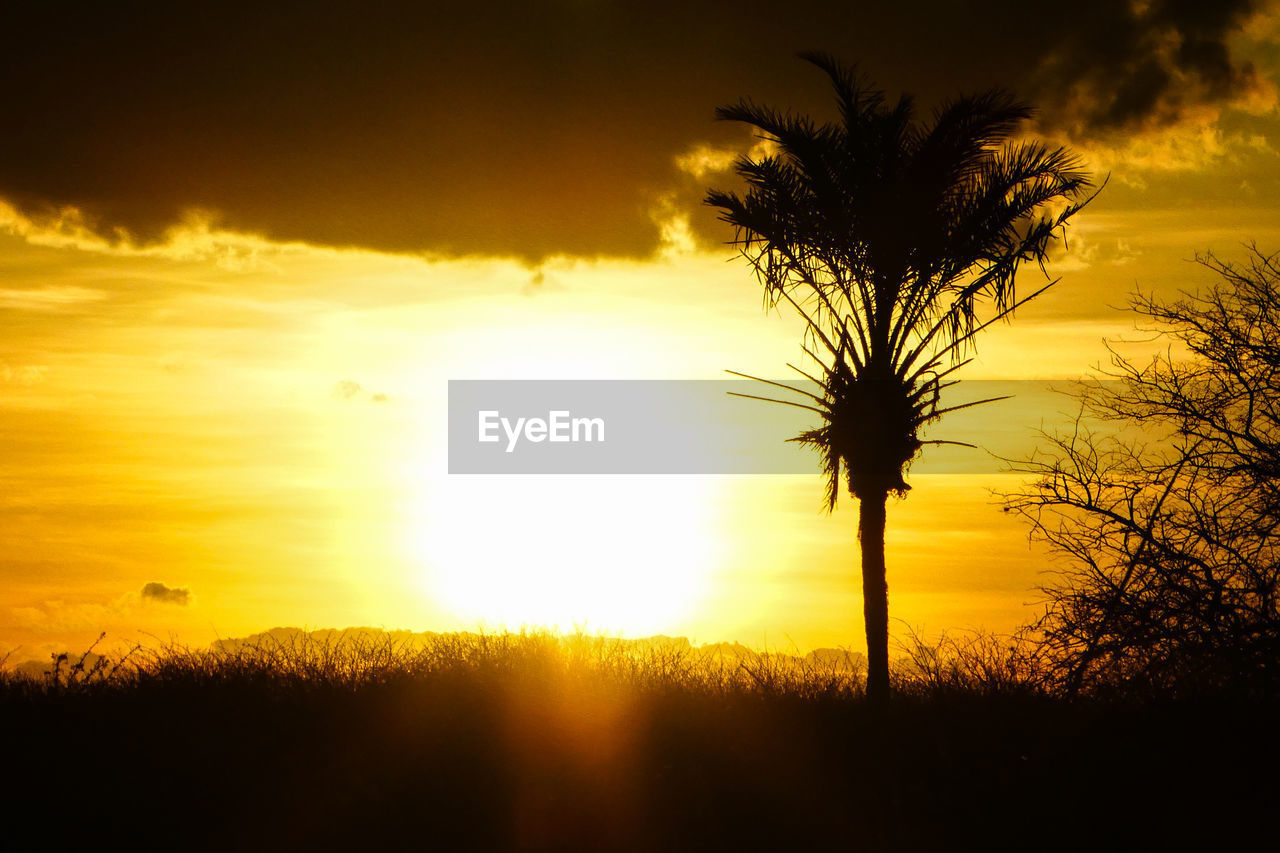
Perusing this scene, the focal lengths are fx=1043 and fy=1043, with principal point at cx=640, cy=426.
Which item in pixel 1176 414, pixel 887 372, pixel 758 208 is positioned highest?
pixel 758 208

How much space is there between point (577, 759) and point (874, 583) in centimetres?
720

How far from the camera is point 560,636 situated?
51.5 feet

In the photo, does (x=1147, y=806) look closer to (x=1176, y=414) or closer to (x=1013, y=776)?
(x=1013, y=776)

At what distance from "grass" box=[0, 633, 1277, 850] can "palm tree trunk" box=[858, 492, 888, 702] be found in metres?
1.38

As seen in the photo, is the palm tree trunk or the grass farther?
the palm tree trunk

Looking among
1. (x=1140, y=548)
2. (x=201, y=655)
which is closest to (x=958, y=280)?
(x=1140, y=548)

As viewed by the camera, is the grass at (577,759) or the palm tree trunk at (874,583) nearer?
the grass at (577,759)

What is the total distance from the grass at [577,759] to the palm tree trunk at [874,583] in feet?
4.52

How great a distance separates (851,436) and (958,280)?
3235mm

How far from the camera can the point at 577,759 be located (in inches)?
444

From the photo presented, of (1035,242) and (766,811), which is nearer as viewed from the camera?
(766,811)

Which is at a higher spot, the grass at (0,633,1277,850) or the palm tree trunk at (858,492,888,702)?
the palm tree trunk at (858,492,888,702)

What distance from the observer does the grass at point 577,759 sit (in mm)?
9680

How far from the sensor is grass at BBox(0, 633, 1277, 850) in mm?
9680
